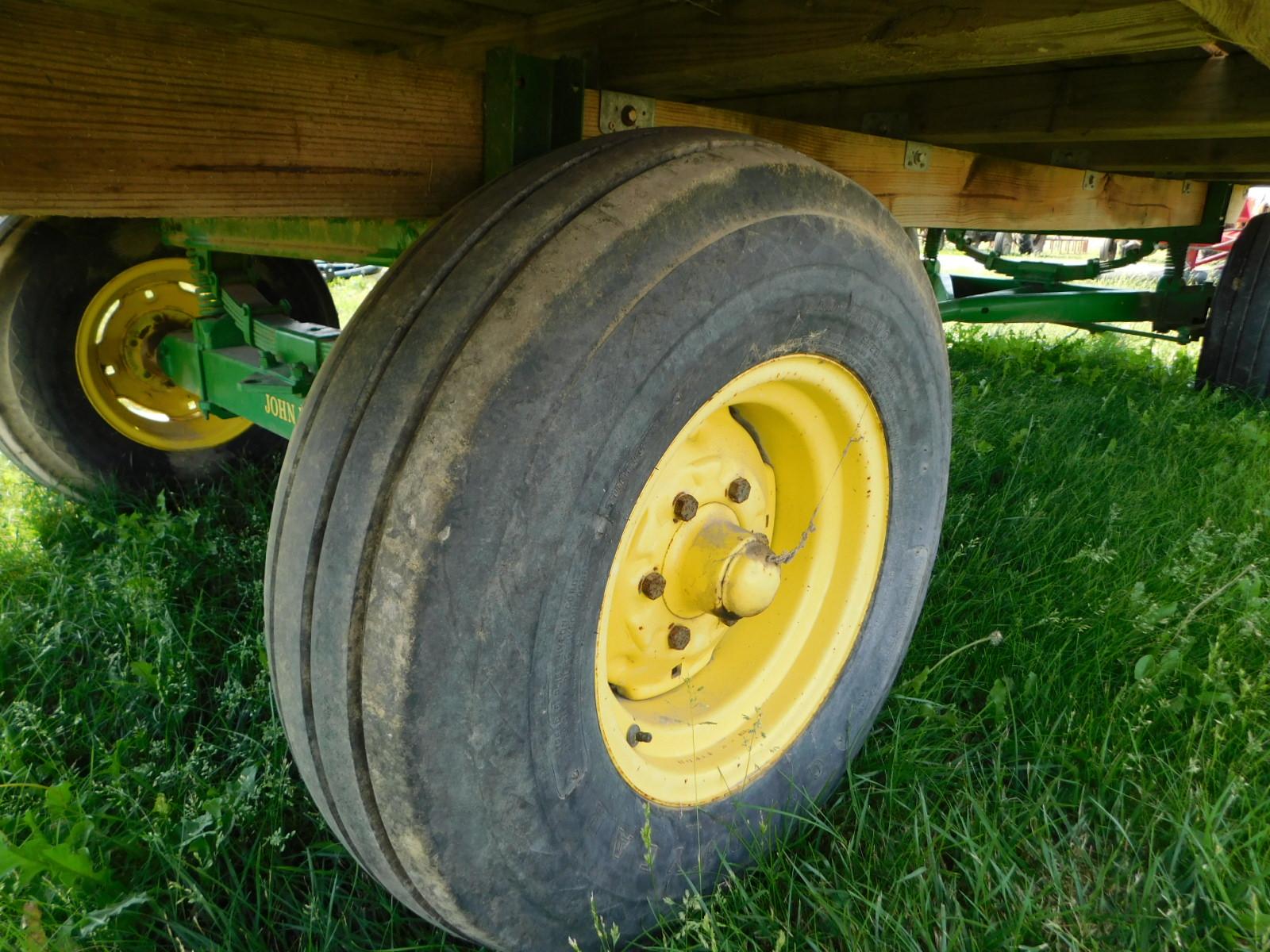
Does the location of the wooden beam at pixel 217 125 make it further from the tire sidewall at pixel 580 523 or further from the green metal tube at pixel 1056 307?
the green metal tube at pixel 1056 307

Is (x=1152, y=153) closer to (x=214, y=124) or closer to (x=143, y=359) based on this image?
(x=214, y=124)

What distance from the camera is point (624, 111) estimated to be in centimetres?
153

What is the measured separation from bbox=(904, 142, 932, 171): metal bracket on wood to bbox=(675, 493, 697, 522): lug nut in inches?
50.8

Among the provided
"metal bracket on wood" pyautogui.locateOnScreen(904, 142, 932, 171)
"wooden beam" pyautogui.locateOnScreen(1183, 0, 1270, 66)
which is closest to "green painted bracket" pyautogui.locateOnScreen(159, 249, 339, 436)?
"metal bracket on wood" pyautogui.locateOnScreen(904, 142, 932, 171)

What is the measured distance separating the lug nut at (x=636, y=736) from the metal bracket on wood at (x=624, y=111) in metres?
0.98

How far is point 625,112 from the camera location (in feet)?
5.04

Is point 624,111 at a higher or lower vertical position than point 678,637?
higher

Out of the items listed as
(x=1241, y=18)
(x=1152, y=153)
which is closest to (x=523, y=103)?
(x=1241, y=18)

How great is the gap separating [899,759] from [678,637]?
516 mm

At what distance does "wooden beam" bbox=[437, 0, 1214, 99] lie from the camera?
112cm

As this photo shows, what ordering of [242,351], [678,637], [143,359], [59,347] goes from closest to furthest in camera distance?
[678,637] → [242,351] → [59,347] → [143,359]

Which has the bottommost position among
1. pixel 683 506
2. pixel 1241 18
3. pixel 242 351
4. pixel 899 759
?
pixel 899 759

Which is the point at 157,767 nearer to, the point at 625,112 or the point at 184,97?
the point at 184,97

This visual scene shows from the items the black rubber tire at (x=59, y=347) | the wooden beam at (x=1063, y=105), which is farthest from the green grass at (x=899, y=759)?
the wooden beam at (x=1063, y=105)
